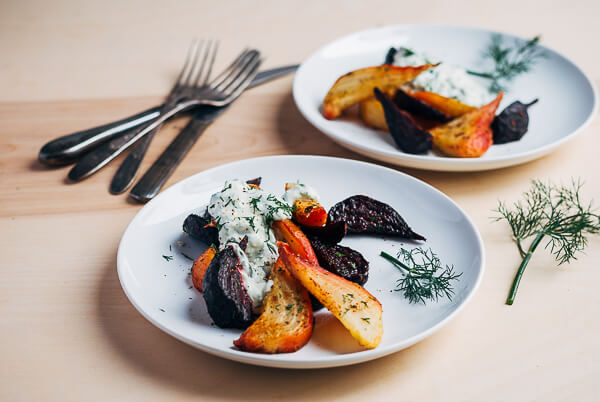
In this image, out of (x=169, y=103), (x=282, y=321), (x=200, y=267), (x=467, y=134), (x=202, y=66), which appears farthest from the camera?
(x=202, y=66)

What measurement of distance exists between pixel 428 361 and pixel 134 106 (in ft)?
7.04

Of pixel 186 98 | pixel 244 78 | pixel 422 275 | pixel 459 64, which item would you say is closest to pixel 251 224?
pixel 422 275

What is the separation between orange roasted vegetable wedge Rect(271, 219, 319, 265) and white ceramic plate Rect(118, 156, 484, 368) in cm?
19

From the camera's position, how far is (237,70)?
3.40 m

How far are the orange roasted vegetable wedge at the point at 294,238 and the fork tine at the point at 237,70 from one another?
59.5 inches

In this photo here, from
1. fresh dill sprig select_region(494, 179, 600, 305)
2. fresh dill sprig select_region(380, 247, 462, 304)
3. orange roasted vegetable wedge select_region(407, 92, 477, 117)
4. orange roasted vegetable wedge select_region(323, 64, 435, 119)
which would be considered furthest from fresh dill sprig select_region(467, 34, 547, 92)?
fresh dill sprig select_region(380, 247, 462, 304)

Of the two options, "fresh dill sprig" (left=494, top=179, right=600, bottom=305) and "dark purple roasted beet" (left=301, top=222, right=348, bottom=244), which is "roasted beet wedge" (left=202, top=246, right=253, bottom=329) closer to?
"dark purple roasted beet" (left=301, top=222, right=348, bottom=244)

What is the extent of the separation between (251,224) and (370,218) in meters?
0.44

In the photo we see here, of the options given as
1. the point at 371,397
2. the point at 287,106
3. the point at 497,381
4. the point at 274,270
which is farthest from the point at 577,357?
the point at 287,106

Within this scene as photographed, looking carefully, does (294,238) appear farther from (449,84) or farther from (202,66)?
(202,66)

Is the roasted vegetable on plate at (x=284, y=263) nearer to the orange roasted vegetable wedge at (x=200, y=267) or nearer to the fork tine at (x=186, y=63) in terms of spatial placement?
the orange roasted vegetable wedge at (x=200, y=267)

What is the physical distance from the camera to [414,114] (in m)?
2.64

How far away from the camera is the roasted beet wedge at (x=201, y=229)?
6.15 ft

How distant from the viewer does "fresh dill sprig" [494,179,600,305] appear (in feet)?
6.68
